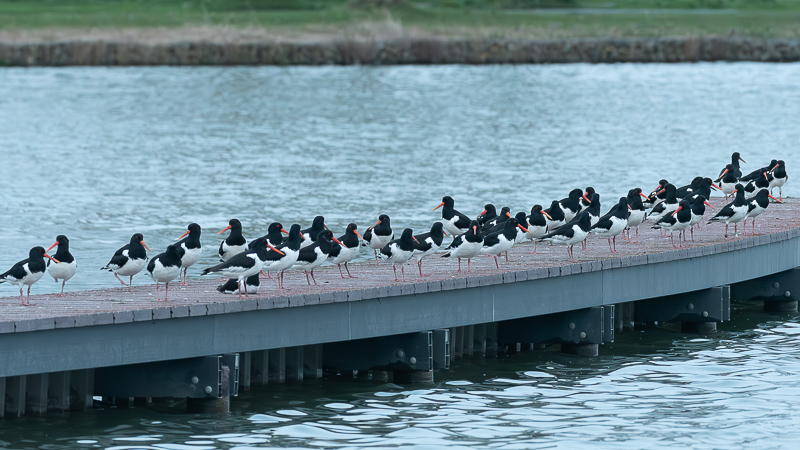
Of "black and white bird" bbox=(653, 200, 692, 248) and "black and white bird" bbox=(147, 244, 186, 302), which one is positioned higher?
"black and white bird" bbox=(653, 200, 692, 248)

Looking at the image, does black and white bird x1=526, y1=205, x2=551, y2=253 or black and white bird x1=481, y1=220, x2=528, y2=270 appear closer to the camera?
black and white bird x1=481, y1=220, x2=528, y2=270

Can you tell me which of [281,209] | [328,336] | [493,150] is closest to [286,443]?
A: [328,336]

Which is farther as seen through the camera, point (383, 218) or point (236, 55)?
point (236, 55)

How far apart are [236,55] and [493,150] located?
51.6 metres

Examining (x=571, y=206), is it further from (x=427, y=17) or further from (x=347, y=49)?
(x=427, y=17)

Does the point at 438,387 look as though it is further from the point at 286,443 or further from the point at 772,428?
the point at 772,428

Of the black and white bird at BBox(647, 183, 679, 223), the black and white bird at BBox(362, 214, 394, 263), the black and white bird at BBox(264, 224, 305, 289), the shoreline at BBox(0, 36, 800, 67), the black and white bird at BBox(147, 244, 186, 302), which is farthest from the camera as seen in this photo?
the shoreline at BBox(0, 36, 800, 67)

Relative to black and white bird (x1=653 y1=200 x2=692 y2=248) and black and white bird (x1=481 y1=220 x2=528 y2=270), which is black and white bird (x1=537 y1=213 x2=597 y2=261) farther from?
black and white bird (x1=653 y1=200 x2=692 y2=248)

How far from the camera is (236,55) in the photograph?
4520 inches

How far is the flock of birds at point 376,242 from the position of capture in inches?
773

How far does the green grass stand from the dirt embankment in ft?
5.69

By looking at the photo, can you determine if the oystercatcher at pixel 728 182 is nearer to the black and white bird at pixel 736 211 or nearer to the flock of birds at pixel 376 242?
the flock of birds at pixel 376 242

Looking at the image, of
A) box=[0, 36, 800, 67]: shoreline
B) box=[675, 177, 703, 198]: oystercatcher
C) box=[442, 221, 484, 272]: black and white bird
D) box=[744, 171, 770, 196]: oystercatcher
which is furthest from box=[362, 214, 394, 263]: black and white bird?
box=[0, 36, 800, 67]: shoreline

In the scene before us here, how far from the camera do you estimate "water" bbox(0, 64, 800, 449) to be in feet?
61.7
